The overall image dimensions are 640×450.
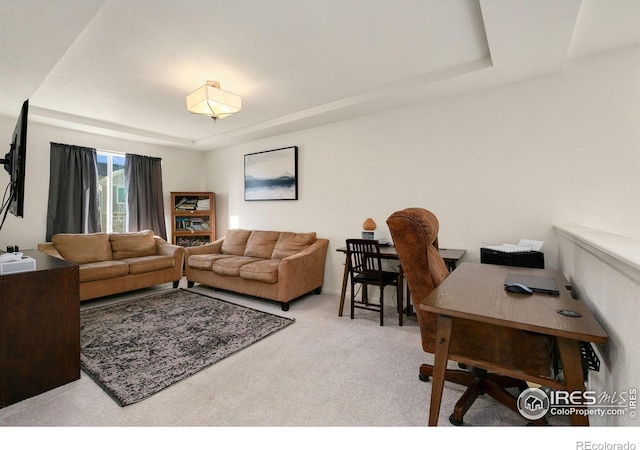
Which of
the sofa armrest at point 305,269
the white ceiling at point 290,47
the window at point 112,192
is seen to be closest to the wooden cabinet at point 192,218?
the window at point 112,192

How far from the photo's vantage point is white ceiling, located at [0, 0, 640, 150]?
6.03 ft

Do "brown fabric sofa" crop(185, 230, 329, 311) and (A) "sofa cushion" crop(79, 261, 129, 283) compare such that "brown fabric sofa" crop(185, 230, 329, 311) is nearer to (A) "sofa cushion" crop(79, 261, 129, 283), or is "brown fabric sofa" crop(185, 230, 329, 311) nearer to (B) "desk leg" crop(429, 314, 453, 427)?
(A) "sofa cushion" crop(79, 261, 129, 283)

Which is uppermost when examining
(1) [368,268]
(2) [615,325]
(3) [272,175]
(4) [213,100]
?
(4) [213,100]

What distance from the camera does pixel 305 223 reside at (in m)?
4.34

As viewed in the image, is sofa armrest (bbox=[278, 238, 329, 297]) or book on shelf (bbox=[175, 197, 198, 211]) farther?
book on shelf (bbox=[175, 197, 198, 211])

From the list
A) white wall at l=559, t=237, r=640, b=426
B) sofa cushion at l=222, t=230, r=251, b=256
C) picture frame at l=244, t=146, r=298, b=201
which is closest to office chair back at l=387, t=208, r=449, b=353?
white wall at l=559, t=237, r=640, b=426

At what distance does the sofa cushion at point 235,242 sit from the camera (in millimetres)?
4656

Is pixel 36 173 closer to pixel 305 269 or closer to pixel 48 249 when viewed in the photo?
pixel 48 249

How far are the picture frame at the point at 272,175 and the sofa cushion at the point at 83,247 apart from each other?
2131mm

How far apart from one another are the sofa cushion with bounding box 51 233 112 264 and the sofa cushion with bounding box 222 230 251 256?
1579 millimetres

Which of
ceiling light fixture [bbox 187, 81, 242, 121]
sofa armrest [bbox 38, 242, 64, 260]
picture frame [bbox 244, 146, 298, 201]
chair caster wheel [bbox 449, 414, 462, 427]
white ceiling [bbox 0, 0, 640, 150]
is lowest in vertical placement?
chair caster wheel [bbox 449, 414, 462, 427]

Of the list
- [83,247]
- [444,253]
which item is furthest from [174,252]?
[444,253]

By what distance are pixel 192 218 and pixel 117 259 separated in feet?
4.89

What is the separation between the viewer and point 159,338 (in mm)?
2615
